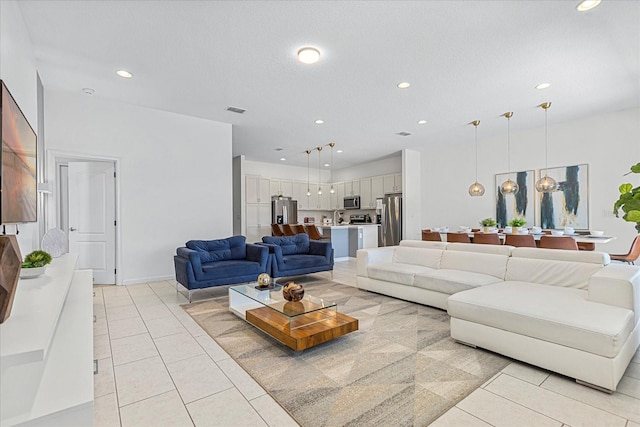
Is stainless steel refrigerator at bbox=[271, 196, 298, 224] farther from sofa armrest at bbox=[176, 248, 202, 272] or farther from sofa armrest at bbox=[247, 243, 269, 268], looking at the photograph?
sofa armrest at bbox=[176, 248, 202, 272]

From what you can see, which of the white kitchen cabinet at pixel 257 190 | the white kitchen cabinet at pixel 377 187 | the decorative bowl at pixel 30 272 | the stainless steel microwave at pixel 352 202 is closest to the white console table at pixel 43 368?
the decorative bowl at pixel 30 272

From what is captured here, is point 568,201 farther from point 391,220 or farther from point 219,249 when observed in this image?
point 219,249

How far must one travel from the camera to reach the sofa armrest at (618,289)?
227 centimetres

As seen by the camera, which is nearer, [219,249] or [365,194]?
[219,249]

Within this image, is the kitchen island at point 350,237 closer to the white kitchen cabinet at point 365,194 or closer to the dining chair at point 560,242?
the white kitchen cabinet at point 365,194

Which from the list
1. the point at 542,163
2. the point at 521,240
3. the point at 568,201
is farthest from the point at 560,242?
the point at 542,163

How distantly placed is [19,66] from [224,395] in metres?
3.40

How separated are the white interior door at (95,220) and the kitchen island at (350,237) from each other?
4511mm

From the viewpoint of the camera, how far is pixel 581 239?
4.54m

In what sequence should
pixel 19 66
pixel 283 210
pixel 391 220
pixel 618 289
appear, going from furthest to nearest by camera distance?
pixel 283 210 < pixel 391 220 < pixel 19 66 < pixel 618 289

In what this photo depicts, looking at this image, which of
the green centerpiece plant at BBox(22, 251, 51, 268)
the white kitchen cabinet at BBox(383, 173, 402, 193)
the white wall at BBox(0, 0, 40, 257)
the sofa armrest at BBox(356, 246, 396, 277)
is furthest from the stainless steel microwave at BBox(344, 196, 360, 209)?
the green centerpiece plant at BBox(22, 251, 51, 268)

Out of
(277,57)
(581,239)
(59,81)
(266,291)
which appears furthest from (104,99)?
(581,239)

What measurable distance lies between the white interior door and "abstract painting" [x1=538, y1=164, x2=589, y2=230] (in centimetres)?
812

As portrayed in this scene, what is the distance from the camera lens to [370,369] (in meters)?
2.31
